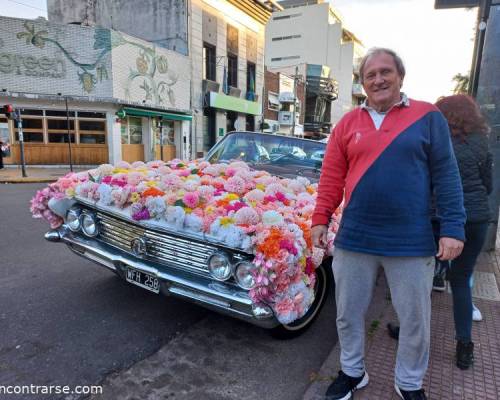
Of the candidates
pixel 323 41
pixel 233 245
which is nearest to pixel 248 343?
pixel 233 245

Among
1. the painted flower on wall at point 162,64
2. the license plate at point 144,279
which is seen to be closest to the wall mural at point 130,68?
the painted flower on wall at point 162,64

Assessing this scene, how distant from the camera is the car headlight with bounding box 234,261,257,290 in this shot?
236 cm

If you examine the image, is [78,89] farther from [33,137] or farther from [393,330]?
[393,330]

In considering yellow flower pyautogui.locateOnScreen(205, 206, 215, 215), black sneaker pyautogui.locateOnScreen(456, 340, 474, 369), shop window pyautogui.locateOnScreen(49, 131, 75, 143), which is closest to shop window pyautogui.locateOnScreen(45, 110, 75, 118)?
shop window pyautogui.locateOnScreen(49, 131, 75, 143)

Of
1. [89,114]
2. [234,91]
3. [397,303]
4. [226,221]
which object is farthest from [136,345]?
[234,91]

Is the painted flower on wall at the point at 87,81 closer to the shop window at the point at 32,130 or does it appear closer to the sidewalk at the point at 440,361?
the shop window at the point at 32,130

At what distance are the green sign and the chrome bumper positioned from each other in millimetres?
21232

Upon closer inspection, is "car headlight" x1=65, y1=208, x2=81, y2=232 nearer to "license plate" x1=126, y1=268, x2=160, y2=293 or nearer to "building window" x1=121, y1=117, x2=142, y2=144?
"license plate" x1=126, y1=268, x2=160, y2=293

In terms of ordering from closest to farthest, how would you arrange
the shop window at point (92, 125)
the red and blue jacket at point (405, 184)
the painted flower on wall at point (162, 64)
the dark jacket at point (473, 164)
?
the red and blue jacket at point (405, 184) < the dark jacket at point (473, 164) < the shop window at point (92, 125) < the painted flower on wall at point (162, 64)

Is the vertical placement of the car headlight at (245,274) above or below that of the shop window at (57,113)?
below

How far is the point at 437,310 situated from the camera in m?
3.42

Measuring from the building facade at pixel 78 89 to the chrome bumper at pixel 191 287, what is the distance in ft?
48.6

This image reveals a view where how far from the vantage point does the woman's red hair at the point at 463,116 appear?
2.49m

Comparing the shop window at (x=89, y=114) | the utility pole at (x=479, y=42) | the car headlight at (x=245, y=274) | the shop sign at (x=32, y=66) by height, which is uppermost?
the shop sign at (x=32, y=66)
